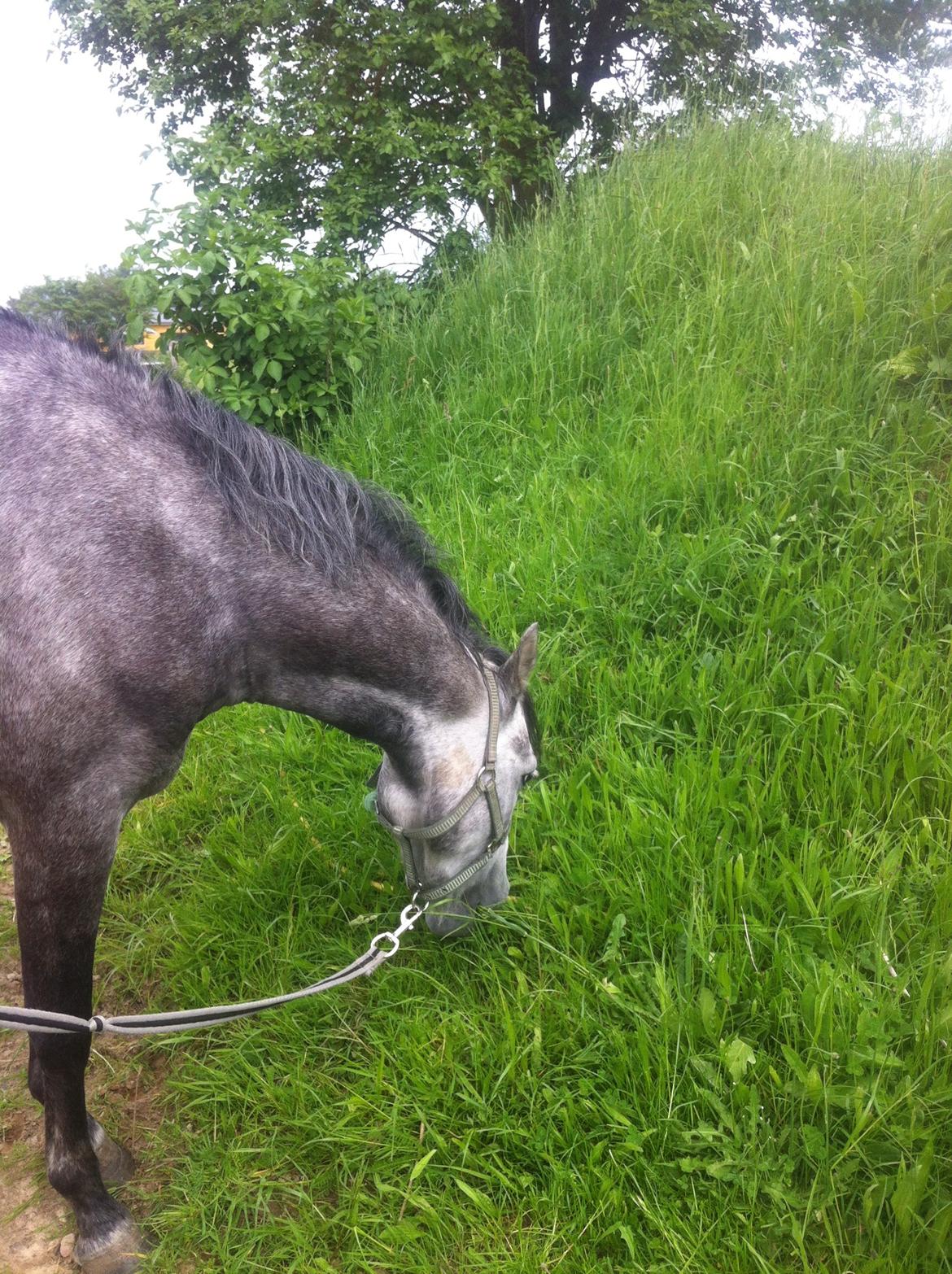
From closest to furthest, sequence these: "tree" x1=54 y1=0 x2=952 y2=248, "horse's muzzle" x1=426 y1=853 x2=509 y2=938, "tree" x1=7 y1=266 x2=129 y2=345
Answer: "horse's muzzle" x1=426 y1=853 x2=509 y2=938
"tree" x1=7 y1=266 x2=129 y2=345
"tree" x1=54 y1=0 x2=952 y2=248

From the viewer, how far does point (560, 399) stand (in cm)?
421

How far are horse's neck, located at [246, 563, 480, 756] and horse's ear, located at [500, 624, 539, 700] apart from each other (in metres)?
0.09

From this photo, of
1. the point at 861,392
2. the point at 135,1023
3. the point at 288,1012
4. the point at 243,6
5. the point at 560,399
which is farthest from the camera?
the point at 243,6

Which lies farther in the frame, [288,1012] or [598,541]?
[598,541]

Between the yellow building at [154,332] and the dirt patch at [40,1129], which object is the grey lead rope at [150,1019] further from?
the yellow building at [154,332]

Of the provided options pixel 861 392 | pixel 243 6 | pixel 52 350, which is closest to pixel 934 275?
pixel 861 392

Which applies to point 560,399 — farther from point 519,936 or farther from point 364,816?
point 519,936

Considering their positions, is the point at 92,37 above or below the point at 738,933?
above

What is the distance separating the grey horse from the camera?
1.82m

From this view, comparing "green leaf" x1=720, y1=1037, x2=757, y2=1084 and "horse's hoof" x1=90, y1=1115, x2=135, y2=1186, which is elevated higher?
"green leaf" x1=720, y1=1037, x2=757, y2=1084

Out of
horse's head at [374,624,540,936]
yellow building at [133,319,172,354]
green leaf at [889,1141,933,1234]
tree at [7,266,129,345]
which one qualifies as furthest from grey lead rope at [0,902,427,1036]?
tree at [7,266,129,345]

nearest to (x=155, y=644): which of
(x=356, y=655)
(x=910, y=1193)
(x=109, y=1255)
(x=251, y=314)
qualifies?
(x=356, y=655)

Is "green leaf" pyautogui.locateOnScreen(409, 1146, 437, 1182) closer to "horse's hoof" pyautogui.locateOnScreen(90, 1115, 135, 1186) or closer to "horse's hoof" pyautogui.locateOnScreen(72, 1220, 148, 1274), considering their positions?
"horse's hoof" pyautogui.locateOnScreen(72, 1220, 148, 1274)

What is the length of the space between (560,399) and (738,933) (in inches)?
113
